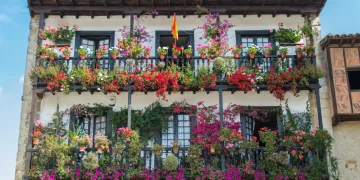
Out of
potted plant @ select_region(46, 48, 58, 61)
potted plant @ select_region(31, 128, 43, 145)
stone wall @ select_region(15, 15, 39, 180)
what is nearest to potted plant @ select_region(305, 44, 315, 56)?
potted plant @ select_region(46, 48, 58, 61)

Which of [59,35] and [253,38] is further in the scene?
[253,38]

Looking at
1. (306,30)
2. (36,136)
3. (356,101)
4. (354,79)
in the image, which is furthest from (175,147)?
(354,79)

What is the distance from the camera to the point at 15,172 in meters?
17.8

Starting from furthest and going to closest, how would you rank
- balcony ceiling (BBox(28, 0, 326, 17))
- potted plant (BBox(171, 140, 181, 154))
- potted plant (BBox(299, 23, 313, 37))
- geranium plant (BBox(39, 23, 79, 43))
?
balcony ceiling (BBox(28, 0, 326, 17)) → potted plant (BBox(299, 23, 313, 37)) → geranium plant (BBox(39, 23, 79, 43)) → potted plant (BBox(171, 140, 181, 154))

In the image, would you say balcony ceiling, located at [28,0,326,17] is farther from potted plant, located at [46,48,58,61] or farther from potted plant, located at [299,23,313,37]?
potted plant, located at [46,48,58,61]

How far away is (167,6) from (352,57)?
6.74 m

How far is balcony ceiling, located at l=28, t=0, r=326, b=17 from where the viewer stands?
1938 centimetres

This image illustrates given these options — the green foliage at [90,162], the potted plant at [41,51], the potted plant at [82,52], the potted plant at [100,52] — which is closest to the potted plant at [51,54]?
the potted plant at [41,51]

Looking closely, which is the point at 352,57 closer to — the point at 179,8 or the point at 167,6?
the point at 179,8

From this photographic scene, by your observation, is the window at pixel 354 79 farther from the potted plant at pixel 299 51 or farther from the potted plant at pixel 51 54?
the potted plant at pixel 51 54

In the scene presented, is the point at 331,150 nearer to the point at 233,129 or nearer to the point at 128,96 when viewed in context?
the point at 233,129

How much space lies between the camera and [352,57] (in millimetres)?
18516

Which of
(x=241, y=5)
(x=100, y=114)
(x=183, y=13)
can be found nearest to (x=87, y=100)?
(x=100, y=114)

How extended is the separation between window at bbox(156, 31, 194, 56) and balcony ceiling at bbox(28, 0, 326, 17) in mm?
850
